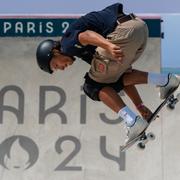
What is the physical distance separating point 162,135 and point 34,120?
6.33 ft

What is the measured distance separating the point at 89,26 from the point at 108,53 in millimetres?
342

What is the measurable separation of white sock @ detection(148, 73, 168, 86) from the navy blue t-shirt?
28.5 inches

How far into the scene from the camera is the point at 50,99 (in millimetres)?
10672

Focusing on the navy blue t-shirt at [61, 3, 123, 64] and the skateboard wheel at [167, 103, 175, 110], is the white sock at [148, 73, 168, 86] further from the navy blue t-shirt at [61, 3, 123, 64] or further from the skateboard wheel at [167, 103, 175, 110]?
the navy blue t-shirt at [61, 3, 123, 64]

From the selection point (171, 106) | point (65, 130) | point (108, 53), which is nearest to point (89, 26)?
point (108, 53)

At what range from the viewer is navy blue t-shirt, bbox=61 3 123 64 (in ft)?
20.1

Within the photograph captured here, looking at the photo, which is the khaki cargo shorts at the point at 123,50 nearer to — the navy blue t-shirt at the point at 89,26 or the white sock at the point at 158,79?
the navy blue t-shirt at the point at 89,26

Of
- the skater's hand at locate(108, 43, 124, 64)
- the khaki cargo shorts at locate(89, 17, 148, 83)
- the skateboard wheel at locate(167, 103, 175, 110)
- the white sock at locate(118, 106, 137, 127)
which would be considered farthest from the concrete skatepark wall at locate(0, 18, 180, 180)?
Result: the skater's hand at locate(108, 43, 124, 64)

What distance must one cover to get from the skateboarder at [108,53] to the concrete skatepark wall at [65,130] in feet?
11.6

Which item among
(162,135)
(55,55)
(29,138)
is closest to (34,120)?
(29,138)

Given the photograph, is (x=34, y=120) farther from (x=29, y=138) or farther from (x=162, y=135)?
(x=162, y=135)

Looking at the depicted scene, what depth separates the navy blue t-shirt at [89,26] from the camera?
612 cm

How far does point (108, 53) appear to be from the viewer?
6.29 metres

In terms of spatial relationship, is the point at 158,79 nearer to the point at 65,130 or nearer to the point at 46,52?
the point at 46,52
